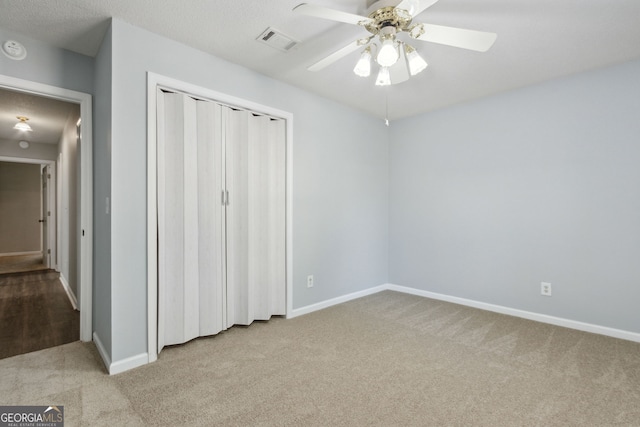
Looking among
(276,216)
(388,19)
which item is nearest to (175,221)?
(276,216)

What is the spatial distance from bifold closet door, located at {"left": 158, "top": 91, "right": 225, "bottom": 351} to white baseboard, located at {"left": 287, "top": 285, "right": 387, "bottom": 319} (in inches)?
32.3

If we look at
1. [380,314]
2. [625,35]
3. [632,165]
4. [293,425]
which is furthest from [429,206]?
[293,425]

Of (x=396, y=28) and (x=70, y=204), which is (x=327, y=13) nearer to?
(x=396, y=28)

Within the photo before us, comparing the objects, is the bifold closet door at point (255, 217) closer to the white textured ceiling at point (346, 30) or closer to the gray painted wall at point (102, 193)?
the white textured ceiling at point (346, 30)

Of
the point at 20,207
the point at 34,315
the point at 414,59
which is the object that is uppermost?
the point at 414,59

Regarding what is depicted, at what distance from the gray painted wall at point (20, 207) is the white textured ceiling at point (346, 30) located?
23.0 ft

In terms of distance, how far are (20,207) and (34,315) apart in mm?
5846

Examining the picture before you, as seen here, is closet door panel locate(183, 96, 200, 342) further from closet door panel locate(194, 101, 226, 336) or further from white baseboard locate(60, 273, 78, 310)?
white baseboard locate(60, 273, 78, 310)

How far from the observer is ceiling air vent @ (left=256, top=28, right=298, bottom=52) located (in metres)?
2.20

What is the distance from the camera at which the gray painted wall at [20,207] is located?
6988mm

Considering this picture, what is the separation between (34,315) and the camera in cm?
317

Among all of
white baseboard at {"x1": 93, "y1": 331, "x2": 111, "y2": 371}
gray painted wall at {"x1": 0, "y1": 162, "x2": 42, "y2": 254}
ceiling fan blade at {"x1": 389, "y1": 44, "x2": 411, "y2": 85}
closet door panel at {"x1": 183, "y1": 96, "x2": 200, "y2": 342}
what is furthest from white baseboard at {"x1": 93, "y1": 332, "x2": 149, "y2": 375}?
gray painted wall at {"x1": 0, "y1": 162, "x2": 42, "y2": 254}

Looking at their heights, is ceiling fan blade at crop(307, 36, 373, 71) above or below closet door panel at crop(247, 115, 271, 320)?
above

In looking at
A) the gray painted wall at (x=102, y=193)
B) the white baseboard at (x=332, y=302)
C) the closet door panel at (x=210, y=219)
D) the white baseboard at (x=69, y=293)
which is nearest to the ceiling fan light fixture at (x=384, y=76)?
the closet door panel at (x=210, y=219)
